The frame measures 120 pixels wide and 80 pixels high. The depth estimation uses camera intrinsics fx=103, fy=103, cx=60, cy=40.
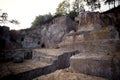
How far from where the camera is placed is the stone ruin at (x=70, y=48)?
3.78 metres

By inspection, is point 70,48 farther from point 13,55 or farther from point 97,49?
point 13,55

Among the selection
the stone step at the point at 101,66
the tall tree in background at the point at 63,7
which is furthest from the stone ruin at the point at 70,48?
the tall tree in background at the point at 63,7

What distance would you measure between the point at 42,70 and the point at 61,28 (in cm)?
848

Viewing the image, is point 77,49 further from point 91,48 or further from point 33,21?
point 33,21

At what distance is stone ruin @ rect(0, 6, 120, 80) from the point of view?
3784 mm

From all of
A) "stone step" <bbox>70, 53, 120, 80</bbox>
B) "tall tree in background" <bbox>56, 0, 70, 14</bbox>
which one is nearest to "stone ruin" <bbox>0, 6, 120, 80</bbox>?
"stone step" <bbox>70, 53, 120, 80</bbox>

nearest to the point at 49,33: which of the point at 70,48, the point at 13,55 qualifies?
the point at 13,55

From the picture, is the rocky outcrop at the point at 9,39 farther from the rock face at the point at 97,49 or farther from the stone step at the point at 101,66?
the stone step at the point at 101,66

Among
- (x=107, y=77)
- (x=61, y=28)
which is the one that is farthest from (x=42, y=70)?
(x=61, y=28)

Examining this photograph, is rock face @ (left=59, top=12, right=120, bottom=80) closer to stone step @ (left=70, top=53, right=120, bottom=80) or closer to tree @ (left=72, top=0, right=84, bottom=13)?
stone step @ (left=70, top=53, right=120, bottom=80)

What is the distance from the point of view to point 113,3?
2053 cm

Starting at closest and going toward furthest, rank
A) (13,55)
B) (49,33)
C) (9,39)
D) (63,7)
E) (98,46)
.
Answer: (98,46)
(13,55)
(9,39)
(49,33)
(63,7)

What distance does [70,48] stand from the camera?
8094mm

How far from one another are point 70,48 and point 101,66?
461 centimetres
